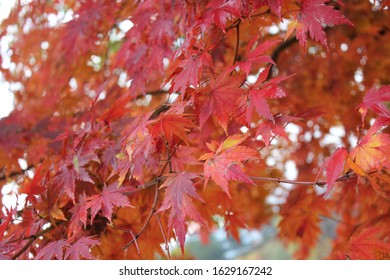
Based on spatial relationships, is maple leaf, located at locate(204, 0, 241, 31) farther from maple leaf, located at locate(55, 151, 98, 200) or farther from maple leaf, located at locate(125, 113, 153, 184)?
maple leaf, located at locate(55, 151, 98, 200)

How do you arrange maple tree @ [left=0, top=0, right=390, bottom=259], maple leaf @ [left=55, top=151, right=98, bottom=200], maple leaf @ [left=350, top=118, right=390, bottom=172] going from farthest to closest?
maple leaf @ [left=55, top=151, right=98, bottom=200] < maple tree @ [left=0, top=0, right=390, bottom=259] < maple leaf @ [left=350, top=118, right=390, bottom=172]

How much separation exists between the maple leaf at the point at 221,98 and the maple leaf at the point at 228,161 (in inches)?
2.9

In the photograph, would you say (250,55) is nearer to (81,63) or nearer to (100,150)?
(100,150)

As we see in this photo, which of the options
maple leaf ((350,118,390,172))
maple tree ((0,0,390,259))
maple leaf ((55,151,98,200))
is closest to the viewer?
maple leaf ((350,118,390,172))

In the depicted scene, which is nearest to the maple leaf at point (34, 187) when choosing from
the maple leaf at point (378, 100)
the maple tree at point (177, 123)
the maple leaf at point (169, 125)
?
the maple tree at point (177, 123)

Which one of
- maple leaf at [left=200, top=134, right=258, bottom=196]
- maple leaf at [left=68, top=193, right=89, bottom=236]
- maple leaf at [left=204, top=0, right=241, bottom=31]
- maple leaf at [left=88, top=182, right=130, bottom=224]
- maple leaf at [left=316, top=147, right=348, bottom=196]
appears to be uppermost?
maple leaf at [left=204, top=0, right=241, bottom=31]

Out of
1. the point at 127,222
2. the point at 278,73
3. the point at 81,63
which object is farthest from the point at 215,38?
the point at 278,73

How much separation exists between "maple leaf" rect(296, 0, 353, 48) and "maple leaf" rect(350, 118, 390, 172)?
0.23 m

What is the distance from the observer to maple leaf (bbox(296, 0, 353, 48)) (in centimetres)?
104

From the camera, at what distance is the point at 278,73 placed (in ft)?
7.73

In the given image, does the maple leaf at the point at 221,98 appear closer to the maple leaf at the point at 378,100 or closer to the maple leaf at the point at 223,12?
the maple leaf at the point at 223,12

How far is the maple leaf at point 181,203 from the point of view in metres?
1.00

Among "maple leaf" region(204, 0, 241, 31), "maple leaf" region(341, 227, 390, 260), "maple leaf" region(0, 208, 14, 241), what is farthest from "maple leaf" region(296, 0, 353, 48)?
"maple leaf" region(0, 208, 14, 241)

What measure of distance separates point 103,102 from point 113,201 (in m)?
0.95
